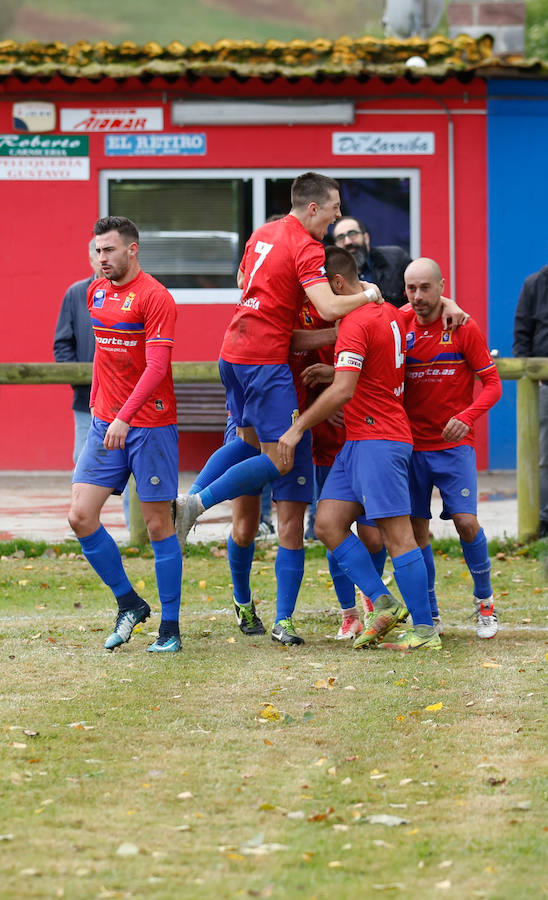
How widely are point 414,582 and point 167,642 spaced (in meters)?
1.21

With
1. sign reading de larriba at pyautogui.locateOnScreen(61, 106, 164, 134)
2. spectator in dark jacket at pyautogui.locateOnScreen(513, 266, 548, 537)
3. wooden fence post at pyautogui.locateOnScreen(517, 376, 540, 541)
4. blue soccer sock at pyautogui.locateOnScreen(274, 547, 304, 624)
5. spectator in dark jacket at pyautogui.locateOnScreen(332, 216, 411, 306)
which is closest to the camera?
blue soccer sock at pyautogui.locateOnScreen(274, 547, 304, 624)

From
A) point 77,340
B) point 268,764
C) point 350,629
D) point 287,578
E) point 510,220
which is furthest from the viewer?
point 510,220

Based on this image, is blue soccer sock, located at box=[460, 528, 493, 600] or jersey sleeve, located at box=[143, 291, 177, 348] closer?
jersey sleeve, located at box=[143, 291, 177, 348]

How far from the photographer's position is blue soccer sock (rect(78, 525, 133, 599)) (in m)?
7.14

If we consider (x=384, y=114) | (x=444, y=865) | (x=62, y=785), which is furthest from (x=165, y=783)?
(x=384, y=114)

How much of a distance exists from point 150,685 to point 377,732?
3.97 feet

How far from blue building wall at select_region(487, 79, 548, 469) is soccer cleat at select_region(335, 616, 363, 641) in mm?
7393

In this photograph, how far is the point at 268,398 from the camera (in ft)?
23.1

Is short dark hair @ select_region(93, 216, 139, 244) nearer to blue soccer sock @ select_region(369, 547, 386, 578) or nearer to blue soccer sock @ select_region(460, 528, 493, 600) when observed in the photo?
blue soccer sock @ select_region(369, 547, 386, 578)

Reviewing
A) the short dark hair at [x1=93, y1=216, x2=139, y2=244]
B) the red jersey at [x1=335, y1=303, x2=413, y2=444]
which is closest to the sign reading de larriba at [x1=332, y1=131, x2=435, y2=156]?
the red jersey at [x1=335, y1=303, x2=413, y2=444]

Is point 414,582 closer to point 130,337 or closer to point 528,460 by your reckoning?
point 130,337

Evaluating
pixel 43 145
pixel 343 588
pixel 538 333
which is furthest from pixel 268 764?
pixel 43 145

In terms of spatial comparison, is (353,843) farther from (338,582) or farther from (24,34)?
(24,34)

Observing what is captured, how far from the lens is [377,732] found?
18.0 feet
